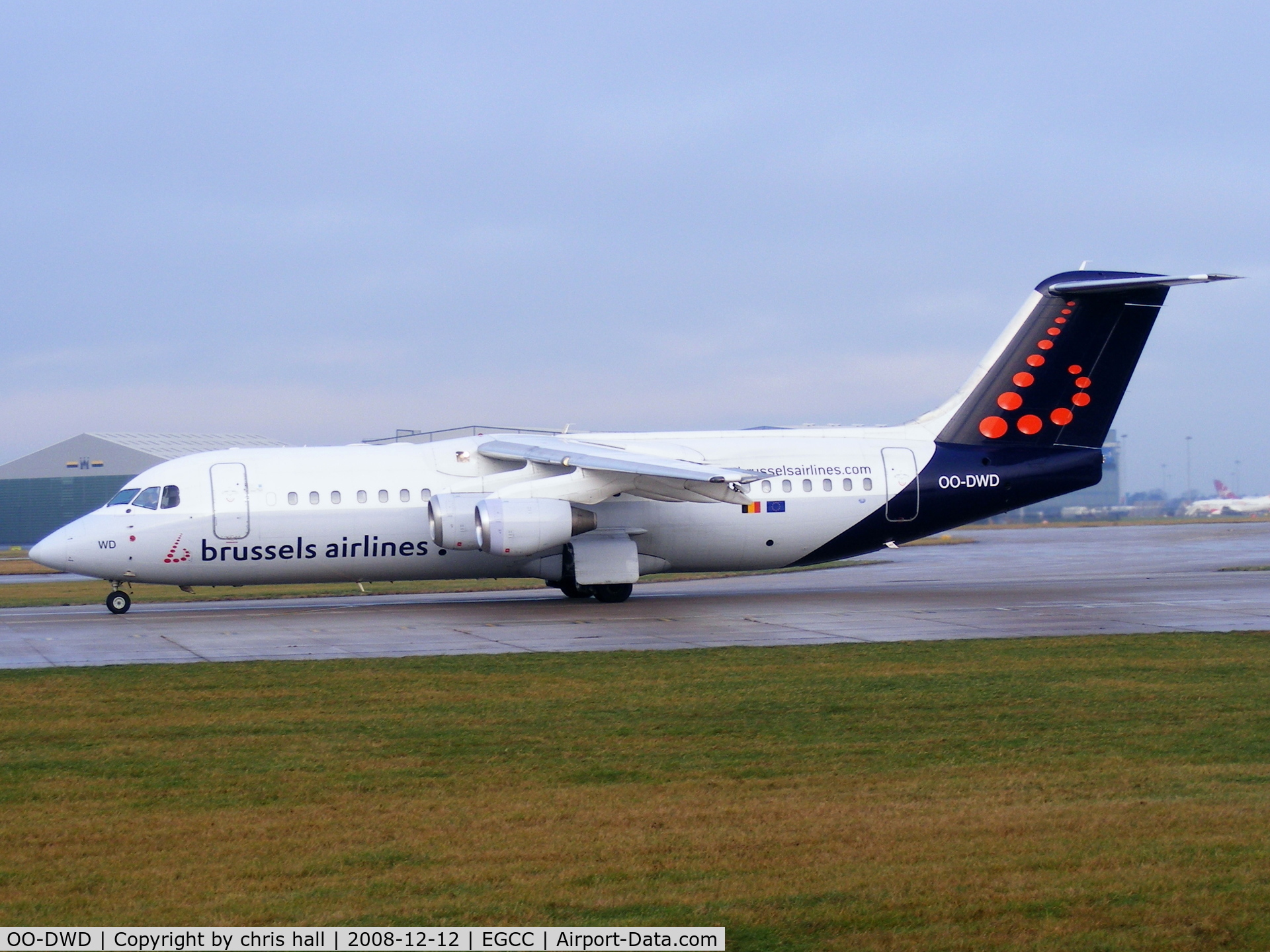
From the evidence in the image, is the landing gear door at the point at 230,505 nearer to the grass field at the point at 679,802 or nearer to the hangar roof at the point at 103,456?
the grass field at the point at 679,802

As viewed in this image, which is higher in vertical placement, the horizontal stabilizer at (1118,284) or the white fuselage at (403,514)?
the horizontal stabilizer at (1118,284)

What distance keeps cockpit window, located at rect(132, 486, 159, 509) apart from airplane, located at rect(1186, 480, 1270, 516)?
11776cm

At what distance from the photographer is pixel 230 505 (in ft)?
85.2

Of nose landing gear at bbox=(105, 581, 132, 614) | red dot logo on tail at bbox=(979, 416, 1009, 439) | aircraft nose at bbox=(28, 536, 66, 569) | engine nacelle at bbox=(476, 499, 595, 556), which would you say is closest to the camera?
engine nacelle at bbox=(476, 499, 595, 556)

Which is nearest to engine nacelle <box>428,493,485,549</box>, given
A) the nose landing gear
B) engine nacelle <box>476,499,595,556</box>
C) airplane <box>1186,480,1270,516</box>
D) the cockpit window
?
engine nacelle <box>476,499,595,556</box>

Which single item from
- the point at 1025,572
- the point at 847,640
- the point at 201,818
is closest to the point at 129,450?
the point at 1025,572

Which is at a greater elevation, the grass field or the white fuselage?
the white fuselage

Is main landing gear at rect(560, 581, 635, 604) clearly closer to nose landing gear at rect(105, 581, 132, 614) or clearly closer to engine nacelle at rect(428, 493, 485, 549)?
engine nacelle at rect(428, 493, 485, 549)

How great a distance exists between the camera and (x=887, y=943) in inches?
248

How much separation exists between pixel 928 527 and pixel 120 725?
62.4 ft

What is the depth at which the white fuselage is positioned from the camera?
85.1 ft

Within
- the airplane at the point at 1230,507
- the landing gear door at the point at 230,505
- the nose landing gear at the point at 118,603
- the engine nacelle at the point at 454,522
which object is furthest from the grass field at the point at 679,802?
the airplane at the point at 1230,507

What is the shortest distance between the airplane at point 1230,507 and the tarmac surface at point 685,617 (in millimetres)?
97621
